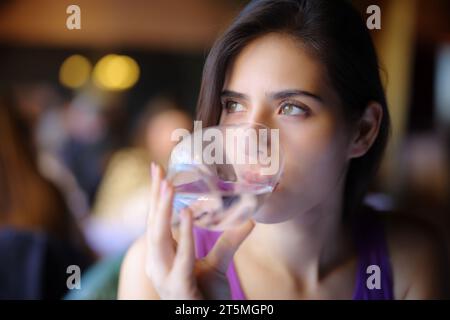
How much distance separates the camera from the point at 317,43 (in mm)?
497

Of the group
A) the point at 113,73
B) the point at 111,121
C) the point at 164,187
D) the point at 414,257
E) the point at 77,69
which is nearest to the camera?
the point at 164,187

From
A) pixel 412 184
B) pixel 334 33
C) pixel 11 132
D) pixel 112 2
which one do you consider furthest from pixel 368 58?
pixel 112 2

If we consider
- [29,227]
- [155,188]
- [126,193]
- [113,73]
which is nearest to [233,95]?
[155,188]

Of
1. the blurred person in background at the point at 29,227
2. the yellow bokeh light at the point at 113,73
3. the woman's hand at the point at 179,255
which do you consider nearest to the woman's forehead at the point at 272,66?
the woman's hand at the point at 179,255

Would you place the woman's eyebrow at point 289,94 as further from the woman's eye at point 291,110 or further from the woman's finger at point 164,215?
the woman's finger at point 164,215

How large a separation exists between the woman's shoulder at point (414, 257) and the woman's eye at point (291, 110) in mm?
218

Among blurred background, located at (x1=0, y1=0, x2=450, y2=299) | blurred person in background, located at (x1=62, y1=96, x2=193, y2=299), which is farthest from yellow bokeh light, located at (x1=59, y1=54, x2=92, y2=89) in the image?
blurred person in background, located at (x1=62, y1=96, x2=193, y2=299)

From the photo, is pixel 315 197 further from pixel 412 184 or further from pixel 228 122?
pixel 412 184

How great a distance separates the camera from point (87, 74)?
1.89m

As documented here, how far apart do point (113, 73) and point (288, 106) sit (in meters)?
1.56

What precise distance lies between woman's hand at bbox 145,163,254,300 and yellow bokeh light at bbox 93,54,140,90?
1379 mm

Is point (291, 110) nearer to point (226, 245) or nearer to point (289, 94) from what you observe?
point (289, 94)

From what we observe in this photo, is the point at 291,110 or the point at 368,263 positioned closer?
the point at 291,110

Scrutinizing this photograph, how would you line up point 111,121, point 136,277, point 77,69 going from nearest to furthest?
point 136,277, point 77,69, point 111,121
